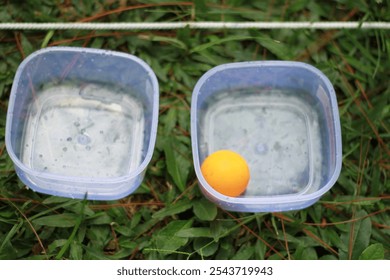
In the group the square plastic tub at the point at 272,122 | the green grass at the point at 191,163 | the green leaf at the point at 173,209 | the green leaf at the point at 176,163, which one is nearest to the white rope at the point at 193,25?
the green grass at the point at 191,163

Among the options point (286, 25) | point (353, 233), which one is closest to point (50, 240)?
point (353, 233)

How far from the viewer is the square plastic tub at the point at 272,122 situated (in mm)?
1960

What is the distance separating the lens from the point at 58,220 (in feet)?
5.94

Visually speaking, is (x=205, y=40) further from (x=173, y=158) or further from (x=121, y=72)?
(x=173, y=158)

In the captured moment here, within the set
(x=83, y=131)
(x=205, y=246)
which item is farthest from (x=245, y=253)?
(x=83, y=131)

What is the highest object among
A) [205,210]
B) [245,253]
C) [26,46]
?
[26,46]

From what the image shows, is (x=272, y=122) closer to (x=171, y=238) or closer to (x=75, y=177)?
(x=171, y=238)

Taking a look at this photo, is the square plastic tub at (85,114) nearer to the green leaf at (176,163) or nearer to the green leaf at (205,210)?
the green leaf at (176,163)

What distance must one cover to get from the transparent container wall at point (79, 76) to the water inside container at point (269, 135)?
0.21 meters

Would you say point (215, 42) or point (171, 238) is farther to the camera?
point (215, 42)

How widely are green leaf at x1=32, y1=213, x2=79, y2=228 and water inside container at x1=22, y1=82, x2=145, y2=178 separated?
6.9 inches

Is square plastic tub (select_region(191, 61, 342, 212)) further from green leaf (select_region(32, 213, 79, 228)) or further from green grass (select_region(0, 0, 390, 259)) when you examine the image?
green leaf (select_region(32, 213, 79, 228))

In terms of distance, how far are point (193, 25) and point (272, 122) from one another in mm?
419

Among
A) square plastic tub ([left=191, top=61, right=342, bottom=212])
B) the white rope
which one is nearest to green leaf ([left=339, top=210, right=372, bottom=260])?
square plastic tub ([left=191, top=61, right=342, bottom=212])
